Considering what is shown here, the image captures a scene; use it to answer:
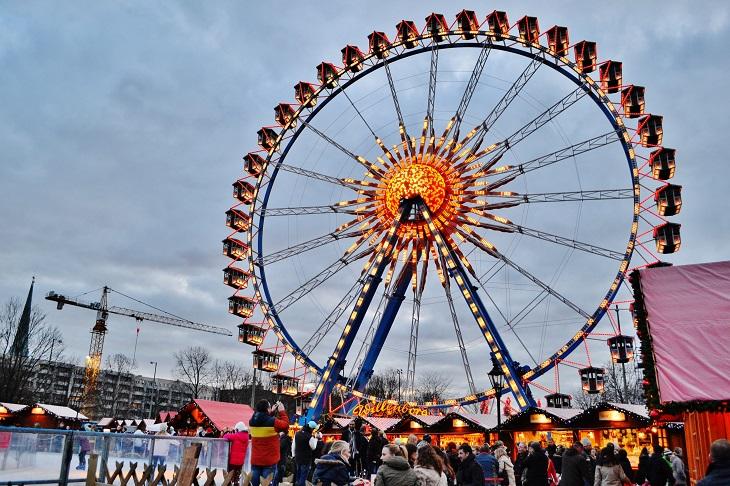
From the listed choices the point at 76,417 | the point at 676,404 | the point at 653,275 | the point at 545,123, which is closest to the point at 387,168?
the point at 545,123

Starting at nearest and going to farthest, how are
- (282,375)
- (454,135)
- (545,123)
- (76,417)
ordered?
(545,123) → (454,135) → (282,375) → (76,417)

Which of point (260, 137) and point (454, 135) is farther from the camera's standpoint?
point (260, 137)

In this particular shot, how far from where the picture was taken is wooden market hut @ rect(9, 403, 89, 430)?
37.0 m

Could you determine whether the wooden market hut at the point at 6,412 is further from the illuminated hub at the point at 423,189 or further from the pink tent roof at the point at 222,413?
the illuminated hub at the point at 423,189

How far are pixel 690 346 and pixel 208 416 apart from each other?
28820 mm

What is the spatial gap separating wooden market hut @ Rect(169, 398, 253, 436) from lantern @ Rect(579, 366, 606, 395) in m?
17.9

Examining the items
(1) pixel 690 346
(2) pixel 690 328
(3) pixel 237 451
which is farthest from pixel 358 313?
(1) pixel 690 346

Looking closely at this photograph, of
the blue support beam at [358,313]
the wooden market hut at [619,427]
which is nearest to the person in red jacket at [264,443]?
the blue support beam at [358,313]

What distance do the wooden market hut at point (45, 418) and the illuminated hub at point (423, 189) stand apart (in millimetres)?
26159

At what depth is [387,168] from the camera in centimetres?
2733

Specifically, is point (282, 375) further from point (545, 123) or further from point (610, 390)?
point (610, 390)

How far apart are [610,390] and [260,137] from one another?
2398 inches

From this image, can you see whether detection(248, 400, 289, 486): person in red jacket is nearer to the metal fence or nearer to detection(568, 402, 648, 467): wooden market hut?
the metal fence

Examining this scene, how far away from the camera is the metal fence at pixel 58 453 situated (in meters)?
8.09
